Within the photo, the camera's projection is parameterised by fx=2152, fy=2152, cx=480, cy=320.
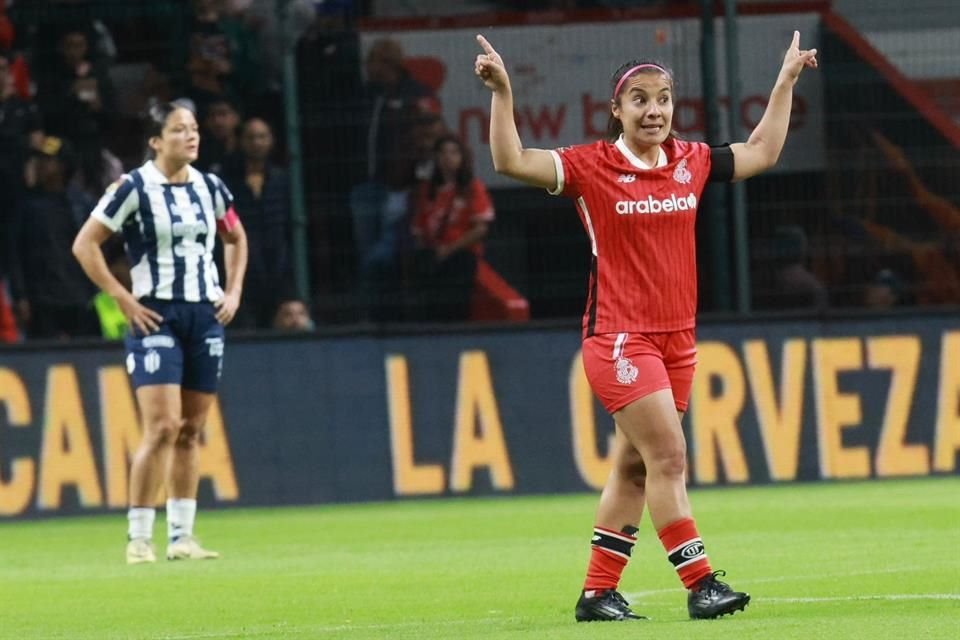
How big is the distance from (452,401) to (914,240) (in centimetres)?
347

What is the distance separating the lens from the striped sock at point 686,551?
698 centimetres

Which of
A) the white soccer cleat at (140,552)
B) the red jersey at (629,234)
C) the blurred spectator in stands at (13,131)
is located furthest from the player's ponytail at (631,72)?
the blurred spectator in stands at (13,131)

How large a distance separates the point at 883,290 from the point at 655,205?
26.9 ft

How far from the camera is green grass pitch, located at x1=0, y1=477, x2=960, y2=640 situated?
7156 mm

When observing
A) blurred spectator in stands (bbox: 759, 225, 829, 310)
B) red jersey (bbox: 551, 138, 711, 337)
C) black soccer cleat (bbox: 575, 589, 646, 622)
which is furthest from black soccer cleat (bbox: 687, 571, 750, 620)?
blurred spectator in stands (bbox: 759, 225, 829, 310)

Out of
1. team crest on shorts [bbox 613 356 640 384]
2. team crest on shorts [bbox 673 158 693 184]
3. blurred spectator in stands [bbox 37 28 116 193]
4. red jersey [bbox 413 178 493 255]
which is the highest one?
blurred spectator in stands [bbox 37 28 116 193]

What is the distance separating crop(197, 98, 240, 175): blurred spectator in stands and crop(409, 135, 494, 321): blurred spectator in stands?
4.34ft

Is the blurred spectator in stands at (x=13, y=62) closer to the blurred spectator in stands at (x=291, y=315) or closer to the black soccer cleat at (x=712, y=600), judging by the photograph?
the blurred spectator in stands at (x=291, y=315)

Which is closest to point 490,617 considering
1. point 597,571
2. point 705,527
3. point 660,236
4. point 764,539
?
→ point 597,571

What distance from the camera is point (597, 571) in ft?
23.7

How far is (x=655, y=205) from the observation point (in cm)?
722

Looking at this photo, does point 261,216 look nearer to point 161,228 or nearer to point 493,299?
point 493,299

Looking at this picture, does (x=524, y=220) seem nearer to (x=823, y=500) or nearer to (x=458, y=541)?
(x=823, y=500)

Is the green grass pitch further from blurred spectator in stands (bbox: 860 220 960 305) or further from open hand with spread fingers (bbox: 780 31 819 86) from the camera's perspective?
open hand with spread fingers (bbox: 780 31 819 86)
